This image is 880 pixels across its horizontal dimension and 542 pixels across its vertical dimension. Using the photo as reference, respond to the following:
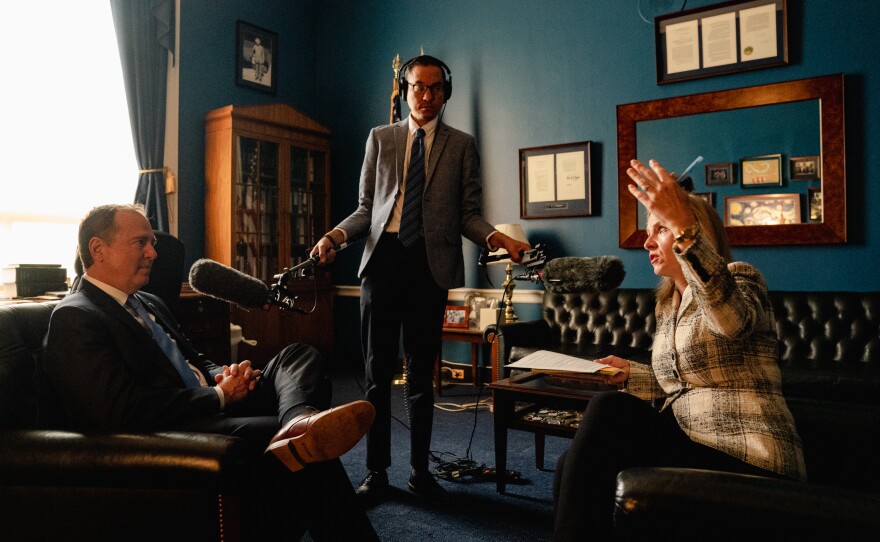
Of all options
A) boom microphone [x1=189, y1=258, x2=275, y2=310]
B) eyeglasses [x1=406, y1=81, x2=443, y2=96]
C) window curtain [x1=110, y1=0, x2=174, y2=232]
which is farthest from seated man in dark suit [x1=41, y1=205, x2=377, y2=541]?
window curtain [x1=110, y1=0, x2=174, y2=232]

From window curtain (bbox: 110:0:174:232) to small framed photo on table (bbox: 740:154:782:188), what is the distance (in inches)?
145

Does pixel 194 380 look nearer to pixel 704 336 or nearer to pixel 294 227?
pixel 704 336

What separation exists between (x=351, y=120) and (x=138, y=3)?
5.81 ft

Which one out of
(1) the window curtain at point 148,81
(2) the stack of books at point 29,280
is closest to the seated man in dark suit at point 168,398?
(2) the stack of books at point 29,280

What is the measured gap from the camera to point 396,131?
7.63ft

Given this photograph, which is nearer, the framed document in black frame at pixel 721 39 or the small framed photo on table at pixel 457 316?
the framed document in black frame at pixel 721 39

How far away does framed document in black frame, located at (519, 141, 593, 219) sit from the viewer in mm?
4266

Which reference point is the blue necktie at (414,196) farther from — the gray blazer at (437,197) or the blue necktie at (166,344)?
the blue necktie at (166,344)

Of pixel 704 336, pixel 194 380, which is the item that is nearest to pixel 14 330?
pixel 194 380

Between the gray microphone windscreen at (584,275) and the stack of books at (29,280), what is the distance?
2.74 meters

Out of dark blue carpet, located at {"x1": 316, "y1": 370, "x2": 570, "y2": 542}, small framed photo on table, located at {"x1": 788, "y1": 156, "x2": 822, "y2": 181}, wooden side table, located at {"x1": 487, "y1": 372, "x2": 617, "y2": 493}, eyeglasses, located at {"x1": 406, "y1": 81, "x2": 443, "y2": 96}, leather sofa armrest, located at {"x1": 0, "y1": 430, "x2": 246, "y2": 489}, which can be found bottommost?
dark blue carpet, located at {"x1": 316, "y1": 370, "x2": 570, "y2": 542}

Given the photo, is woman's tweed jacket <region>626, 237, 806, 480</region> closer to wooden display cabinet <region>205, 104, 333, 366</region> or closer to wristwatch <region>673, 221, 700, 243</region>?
wristwatch <region>673, 221, 700, 243</region>

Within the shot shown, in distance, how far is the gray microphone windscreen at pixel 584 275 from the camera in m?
1.75

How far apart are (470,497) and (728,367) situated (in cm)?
123
